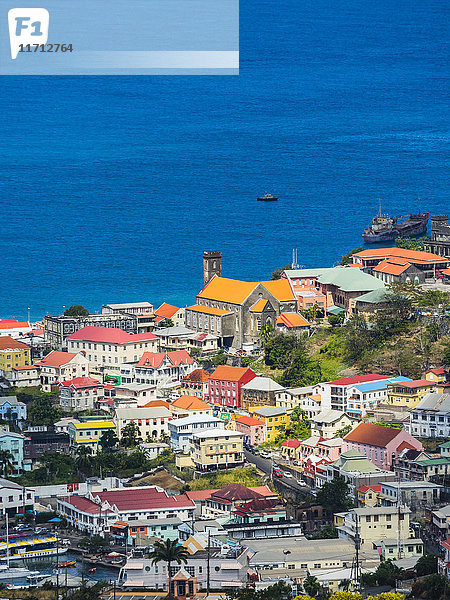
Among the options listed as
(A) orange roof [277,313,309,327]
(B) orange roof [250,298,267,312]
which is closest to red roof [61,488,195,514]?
(A) orange roof [277,313,309,327]

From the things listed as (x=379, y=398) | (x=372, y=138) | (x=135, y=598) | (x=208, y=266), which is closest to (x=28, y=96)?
(x=372, y=138)

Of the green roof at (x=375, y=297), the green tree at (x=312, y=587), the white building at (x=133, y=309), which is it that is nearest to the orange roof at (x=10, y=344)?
the white building at (x=133, y=309)

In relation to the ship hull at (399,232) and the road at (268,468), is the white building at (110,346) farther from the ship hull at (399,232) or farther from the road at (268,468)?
the ship hull at (399,232)

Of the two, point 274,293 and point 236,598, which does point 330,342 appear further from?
point 236,598

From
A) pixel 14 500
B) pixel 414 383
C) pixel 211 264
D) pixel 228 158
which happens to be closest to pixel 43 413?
pixel 14 500

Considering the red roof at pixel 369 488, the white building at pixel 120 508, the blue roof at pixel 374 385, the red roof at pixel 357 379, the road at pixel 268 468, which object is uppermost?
the red roof at pixel 357 379

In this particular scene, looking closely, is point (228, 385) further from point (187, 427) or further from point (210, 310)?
point (210, 310)
